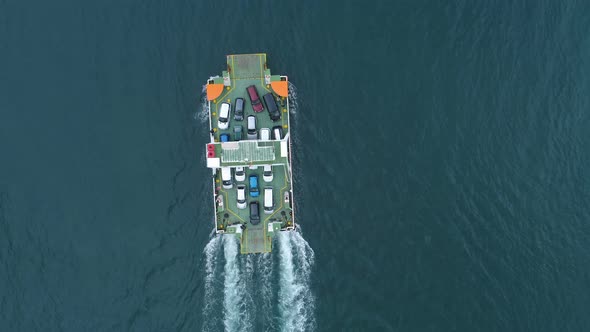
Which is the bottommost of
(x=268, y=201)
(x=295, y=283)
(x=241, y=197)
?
(x=295, y=283)

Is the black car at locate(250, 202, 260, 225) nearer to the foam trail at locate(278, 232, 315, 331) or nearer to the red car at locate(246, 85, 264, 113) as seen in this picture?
the foam trail at locate(278, 232, 315, 331)

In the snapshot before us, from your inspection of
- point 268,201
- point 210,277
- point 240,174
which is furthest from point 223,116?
point 210,277

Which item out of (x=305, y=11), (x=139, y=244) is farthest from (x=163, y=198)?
(x=305, y=11)

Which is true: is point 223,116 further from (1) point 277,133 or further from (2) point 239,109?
(1) point 277,133

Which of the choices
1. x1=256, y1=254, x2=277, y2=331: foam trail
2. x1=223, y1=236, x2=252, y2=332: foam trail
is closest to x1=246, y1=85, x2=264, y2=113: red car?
x1=223, y1=236, x2=252, y2=332: foam trail

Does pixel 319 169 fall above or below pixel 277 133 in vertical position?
below

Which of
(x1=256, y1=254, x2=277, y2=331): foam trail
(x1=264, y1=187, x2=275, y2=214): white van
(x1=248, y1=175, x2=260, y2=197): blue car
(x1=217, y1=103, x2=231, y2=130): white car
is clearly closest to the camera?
(x1=256, y1=254, x2=277, y2=331): foam trail

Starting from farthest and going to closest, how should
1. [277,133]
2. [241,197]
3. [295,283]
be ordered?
[277,133] → [295,283] → [241,197]
